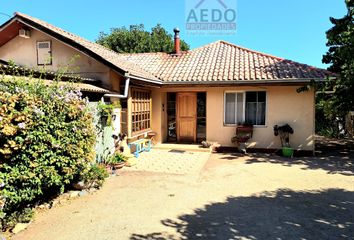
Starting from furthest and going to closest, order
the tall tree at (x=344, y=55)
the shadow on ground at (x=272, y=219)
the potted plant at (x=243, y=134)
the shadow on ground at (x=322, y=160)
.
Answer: the potted plant at (x=243, y=134) < the tall tree at (x=344, y=55) < the shadow on ground at (x=322, y=160) < the shadow on ground at (x=272, y=219)

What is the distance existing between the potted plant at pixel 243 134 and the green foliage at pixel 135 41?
75.6 ft

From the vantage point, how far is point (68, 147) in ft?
18.8

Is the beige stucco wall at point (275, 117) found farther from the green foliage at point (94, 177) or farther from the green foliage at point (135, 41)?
the green foliage at point (135, 41)

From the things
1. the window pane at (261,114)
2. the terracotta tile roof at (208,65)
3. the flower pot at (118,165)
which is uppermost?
the terracotta tile roof at (208,65)

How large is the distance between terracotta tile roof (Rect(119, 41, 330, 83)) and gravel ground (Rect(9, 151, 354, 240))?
459 centimetres

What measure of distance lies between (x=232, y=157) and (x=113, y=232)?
723 cm

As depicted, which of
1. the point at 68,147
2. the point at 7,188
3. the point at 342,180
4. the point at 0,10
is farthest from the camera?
the point at 0,10

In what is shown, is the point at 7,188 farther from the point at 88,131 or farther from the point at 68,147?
the point at 88,131

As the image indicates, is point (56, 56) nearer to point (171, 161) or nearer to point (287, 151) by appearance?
point (171, 161)

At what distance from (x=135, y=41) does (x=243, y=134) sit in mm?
24349

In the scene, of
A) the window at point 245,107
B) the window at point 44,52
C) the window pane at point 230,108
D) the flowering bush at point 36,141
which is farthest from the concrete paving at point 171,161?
the window at point 44,52

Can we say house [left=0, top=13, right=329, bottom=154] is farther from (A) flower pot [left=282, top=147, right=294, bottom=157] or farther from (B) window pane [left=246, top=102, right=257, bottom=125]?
(A) flower pot [left=282, top=147, right=294, bottom=157]

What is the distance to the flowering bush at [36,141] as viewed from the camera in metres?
4.47

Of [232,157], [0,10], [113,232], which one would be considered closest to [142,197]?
[113,232]
